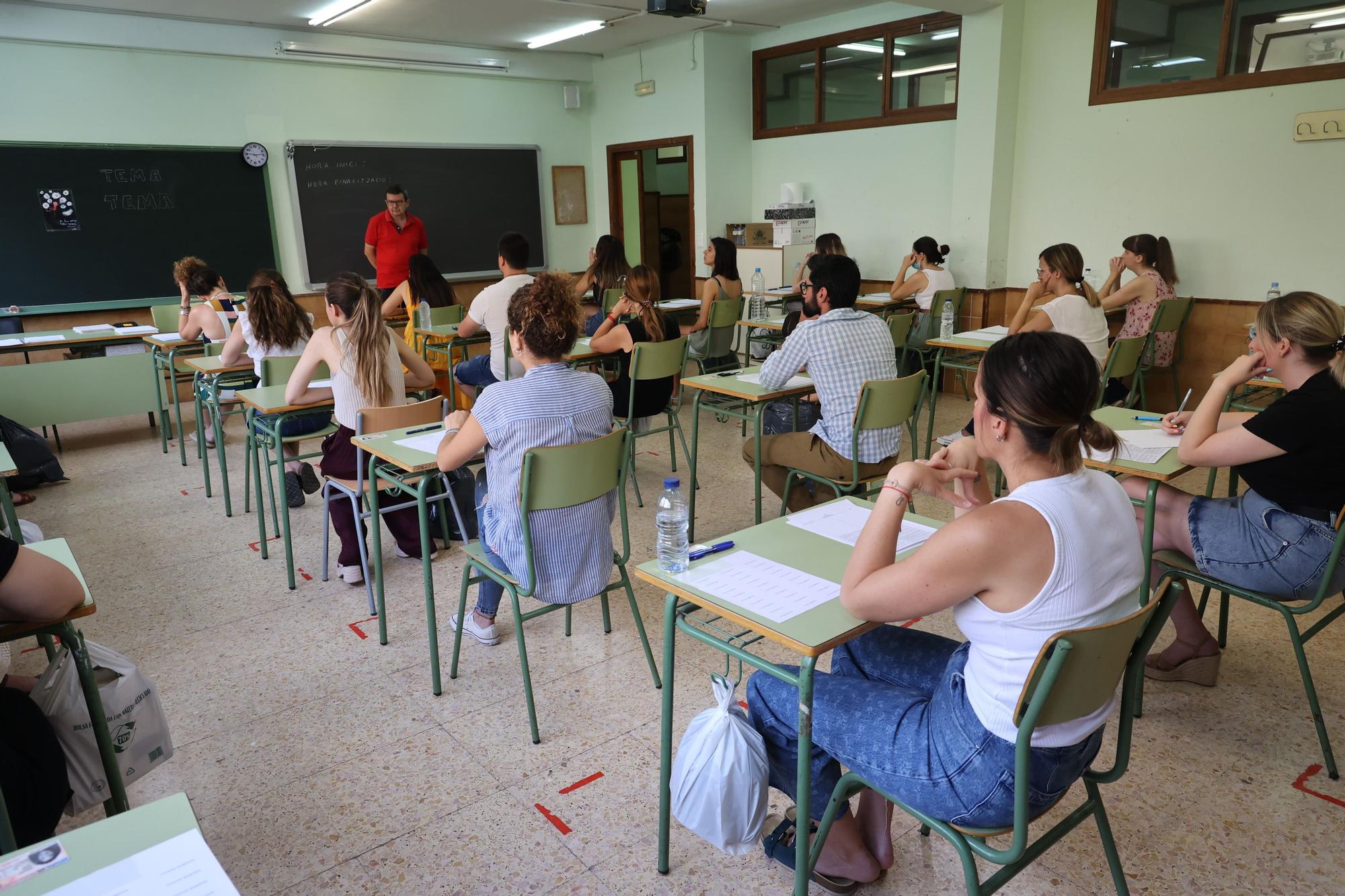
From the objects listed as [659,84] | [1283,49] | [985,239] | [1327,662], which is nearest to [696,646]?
[1327,662]

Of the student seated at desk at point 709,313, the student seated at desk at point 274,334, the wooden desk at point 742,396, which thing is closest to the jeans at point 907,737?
the wooden desk at point 742,396

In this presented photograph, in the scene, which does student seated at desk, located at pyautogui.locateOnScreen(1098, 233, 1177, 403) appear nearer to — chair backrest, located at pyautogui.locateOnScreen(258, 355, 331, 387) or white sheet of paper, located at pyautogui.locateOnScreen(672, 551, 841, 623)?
white sheet of paper, located at pyautogui.locateOnScreen(672, 551, 841, 623)

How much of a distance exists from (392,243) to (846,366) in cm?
527

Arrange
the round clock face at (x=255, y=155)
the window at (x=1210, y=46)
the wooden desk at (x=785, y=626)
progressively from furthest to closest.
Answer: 1. the round clock face at (x=255, y=155)
2. the window at (x=1210, y=46)
3. the wooden desk at (x=785, y=626)

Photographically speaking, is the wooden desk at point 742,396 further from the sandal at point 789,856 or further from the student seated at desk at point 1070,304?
the sandal at point 789,856

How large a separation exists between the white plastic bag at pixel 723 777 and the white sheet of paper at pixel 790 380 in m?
2.09

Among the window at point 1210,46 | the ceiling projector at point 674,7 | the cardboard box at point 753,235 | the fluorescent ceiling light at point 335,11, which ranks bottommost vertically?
the cardboard box at point 753,235

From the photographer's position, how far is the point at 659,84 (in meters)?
8.70

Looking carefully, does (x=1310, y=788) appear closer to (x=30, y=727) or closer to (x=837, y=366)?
(x=837, y=366)

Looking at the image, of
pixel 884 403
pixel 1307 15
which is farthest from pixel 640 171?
pixel 884 403

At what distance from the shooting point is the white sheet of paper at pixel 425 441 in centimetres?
277

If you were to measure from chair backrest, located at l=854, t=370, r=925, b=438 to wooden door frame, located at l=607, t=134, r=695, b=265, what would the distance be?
229 inches

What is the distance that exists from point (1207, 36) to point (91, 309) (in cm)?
852

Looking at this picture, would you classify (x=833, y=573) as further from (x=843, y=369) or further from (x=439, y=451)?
(x=843, y=369)
